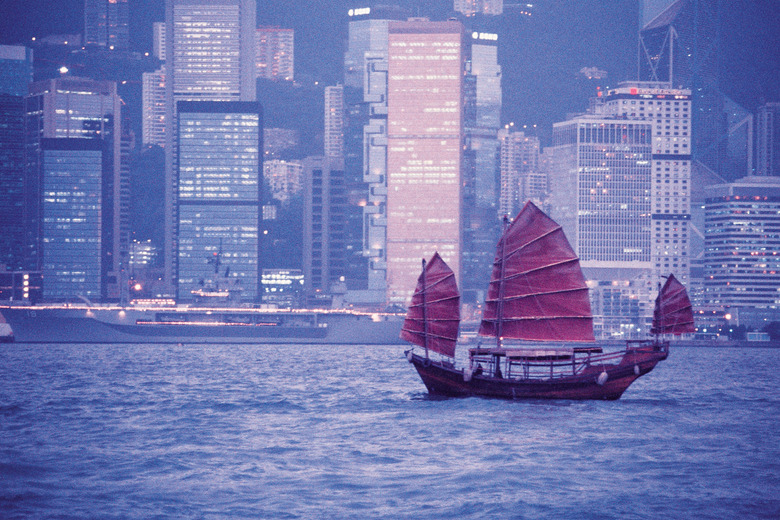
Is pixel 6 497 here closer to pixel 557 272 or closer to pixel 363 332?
pixel 557 272

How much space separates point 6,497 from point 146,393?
3111 centimetres

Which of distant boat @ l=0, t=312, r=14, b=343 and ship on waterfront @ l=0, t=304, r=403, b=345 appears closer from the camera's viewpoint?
distant boat @ l=0, t=312, r=14, b=343

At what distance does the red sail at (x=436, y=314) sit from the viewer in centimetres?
5278

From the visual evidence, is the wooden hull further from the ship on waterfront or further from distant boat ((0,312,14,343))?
distant boat ((0,312,14,343))

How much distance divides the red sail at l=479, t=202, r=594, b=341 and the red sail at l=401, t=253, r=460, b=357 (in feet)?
5.90

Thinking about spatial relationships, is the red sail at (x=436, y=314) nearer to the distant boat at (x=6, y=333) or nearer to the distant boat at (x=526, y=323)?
the distant boat at (x=526, y=323)

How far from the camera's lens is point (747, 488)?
29250mm

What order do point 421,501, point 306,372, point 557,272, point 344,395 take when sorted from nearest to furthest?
point 421,501, point 557,272, point 344,395, point 306,372

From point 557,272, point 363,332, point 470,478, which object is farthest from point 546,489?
point 363,332

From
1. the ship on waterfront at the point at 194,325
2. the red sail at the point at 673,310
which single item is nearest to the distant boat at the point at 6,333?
the ship on waterfront at the point at 194,325

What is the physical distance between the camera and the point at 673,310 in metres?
61.3

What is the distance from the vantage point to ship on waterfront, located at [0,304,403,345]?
16025 centimetres

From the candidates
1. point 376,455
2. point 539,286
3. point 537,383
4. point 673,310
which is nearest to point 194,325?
point 673,310

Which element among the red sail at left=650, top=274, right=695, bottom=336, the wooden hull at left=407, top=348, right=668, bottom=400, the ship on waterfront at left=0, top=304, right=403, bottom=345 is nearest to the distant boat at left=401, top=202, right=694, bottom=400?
the wooden hull at left=407, top=348, right=668, bottom=400
